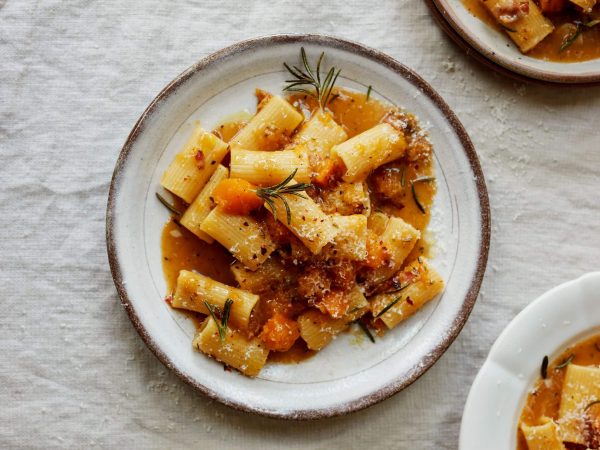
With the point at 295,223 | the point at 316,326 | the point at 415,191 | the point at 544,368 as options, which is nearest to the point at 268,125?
the point at 295,223

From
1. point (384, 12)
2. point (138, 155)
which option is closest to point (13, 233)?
point (138, 155)

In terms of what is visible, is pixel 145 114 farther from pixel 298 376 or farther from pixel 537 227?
pixel 537 227

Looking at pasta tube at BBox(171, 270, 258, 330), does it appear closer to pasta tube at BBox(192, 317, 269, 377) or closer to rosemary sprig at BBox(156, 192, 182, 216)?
pasta tube at BBox(192, 317, 269, 377)

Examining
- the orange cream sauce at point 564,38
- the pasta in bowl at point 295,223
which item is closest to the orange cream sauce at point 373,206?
the pasta in bowl at point 295,223

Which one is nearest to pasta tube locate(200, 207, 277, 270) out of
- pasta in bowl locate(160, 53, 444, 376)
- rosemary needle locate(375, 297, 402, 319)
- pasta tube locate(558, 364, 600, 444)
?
pasta in bowl locate(160, 53, 444, 376)

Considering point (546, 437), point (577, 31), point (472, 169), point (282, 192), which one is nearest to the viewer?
point (282, 192)

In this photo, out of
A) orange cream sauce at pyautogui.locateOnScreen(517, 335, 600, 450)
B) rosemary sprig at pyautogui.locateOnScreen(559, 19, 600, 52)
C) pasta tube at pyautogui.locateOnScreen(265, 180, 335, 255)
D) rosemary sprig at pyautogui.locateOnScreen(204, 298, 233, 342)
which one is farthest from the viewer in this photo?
rosemary sprig at pyautogui.locateOnScreen(559, 19, 600, 52)

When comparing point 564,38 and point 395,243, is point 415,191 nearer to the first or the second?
point 395,243
